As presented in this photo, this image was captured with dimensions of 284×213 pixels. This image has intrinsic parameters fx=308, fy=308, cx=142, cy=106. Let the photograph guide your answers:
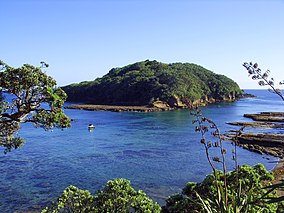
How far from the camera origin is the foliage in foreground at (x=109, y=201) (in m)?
13.8

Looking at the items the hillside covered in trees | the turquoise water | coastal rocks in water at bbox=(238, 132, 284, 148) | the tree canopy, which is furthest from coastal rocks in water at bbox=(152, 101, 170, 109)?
the tree canopy

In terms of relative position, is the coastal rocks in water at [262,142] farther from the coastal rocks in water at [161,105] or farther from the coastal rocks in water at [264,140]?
the coastal rocks in water at [161,105]

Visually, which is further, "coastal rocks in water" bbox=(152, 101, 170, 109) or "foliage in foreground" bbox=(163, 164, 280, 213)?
"coastal rocks in water" bbox=(152, 101, 170, 109)

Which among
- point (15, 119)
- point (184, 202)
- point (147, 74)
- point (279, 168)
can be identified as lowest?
point (279, 168)

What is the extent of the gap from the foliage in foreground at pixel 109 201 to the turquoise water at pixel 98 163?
9.68 meters

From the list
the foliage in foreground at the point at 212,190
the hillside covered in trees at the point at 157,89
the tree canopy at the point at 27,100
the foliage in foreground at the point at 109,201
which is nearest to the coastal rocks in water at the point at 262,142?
the foliage in foreground at the point at 212,190

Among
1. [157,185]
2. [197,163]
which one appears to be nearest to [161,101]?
[197,163]

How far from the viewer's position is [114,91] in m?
120

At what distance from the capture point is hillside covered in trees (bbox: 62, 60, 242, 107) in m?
106

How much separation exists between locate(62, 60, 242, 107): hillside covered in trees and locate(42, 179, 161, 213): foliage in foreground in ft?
260

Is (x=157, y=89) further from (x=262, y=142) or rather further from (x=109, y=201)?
(x=109, y=201)

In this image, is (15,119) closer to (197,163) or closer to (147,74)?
(197,163)

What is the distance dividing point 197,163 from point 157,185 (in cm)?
897

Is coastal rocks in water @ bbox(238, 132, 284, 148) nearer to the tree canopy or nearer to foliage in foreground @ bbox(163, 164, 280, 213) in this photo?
foliage in foreground @ bbox(163, 164, 280, 213)
